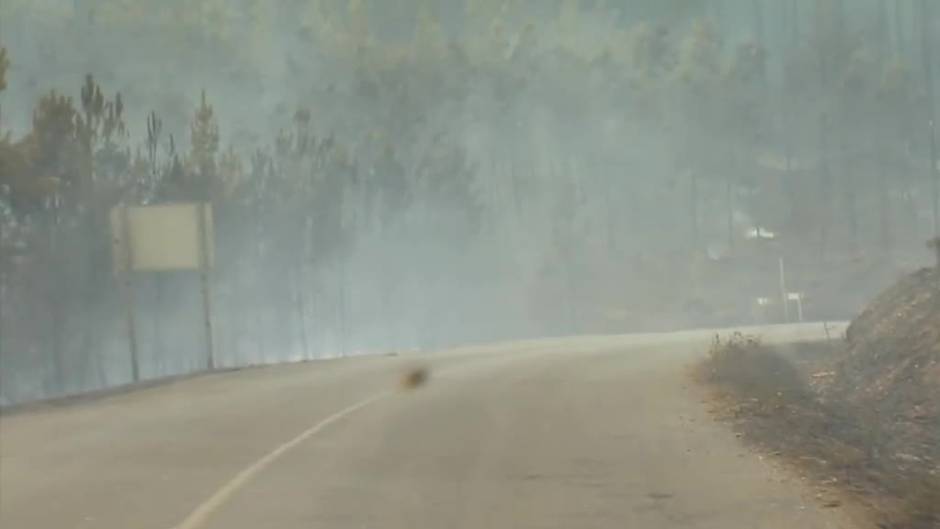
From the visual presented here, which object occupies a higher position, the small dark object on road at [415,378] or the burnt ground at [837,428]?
the small dark object on road at [415,378]

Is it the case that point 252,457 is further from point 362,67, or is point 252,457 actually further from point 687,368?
point 362,67

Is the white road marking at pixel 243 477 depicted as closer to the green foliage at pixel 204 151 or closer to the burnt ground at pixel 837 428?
the burnt ground at pixel 837 428

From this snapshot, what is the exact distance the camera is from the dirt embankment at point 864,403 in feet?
37.7

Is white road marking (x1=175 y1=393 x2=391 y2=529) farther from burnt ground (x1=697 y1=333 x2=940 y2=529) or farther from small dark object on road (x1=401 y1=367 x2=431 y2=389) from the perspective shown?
burnt ground (x1=697 y1=333 x2=940 y2=529)

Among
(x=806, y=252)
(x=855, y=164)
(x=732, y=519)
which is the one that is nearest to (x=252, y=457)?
(x=732, y=519)

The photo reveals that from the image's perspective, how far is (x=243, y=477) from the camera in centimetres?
1327

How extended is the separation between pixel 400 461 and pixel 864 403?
25.2 ft

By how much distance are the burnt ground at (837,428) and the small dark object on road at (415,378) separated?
4684 mm

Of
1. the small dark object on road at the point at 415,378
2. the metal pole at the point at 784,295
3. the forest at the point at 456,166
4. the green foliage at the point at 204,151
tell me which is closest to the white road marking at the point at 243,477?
the small dark object on road at the point at 415,378

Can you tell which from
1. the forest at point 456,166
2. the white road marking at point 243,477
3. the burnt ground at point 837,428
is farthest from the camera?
the forest at point 456,166

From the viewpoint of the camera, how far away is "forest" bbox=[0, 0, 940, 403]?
147 ft

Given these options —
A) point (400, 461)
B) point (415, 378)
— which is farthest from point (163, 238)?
point (400, 461)

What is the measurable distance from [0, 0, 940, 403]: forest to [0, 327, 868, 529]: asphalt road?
20.6m

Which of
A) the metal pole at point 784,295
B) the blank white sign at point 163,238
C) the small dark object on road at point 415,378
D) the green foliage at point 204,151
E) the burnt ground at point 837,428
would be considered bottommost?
the burnt ground at point 837,428
